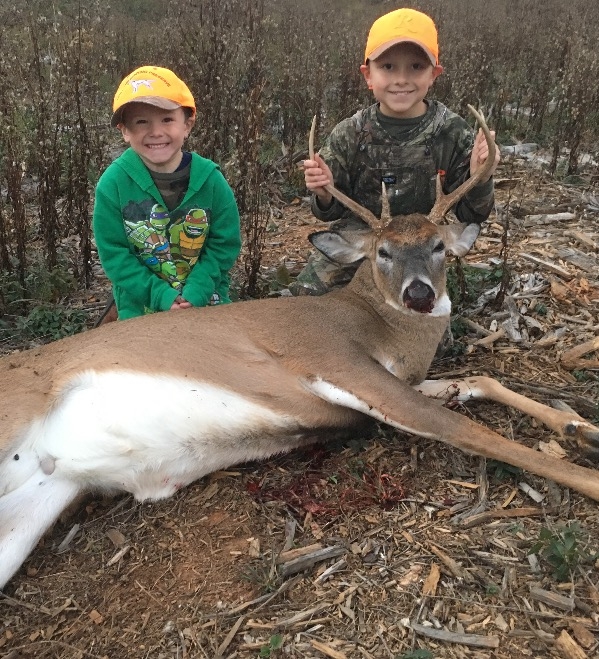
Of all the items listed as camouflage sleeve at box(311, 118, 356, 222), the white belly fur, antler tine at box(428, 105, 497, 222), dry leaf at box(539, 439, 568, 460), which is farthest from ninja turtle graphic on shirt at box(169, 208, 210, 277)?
dry leaf at box(539, 439, 568, 460)

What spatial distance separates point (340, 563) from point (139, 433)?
1.04 meters

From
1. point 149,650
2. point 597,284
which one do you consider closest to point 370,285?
point 597,284

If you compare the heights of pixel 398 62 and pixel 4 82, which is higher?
pixel 398 62

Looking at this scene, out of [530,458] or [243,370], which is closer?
[530,458]

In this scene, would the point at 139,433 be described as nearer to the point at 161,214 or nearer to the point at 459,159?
the point at 161,214

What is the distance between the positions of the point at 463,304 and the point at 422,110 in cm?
131

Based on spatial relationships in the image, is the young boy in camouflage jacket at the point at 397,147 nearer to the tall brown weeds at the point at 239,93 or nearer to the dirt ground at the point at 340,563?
the tall brown weeds at the point at 239,93

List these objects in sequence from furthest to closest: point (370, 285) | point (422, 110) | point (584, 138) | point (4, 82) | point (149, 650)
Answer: point (584, 138)
point (4, 82)
point (422, 110)
point (370, 285)
point (149, 650)

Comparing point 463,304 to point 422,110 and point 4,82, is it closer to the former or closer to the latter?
point 422,110

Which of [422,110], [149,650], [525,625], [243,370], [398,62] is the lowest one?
[149,650]

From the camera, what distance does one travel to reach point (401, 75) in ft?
13.3

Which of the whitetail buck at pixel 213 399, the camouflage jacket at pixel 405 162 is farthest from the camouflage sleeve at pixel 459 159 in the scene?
the whitetail buck at pixel 213 399

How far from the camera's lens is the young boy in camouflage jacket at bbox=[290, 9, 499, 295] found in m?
3.95

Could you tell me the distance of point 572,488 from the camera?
2680mm
